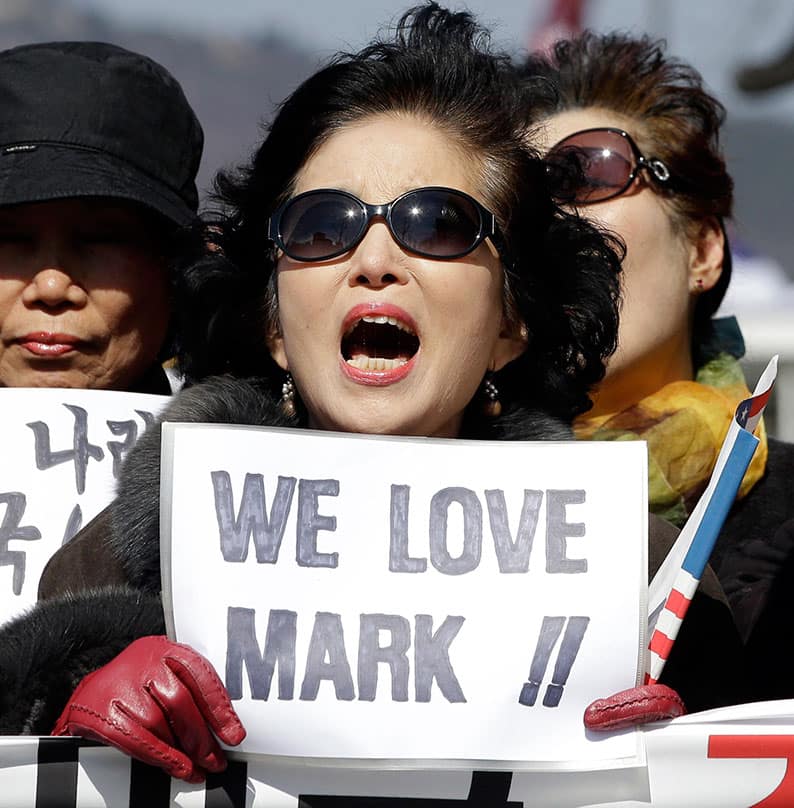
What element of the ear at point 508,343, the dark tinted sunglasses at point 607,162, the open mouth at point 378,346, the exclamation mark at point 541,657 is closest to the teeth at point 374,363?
the open mouth at point 378,346

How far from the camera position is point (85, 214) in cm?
254

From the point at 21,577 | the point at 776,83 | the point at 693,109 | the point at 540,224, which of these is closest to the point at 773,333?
the point at 693,109

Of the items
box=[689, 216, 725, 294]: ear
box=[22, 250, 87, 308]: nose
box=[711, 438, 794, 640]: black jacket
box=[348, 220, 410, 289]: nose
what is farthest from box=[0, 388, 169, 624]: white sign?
box=[689, 216, 725, 294]: ear

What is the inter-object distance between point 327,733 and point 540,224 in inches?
38.0

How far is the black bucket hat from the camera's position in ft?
8.11

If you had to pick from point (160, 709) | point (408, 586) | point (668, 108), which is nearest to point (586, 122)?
point (668, 108)

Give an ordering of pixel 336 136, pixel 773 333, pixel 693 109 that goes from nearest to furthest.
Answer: pixel 336 136
pixel 693 109
pixel 773 333

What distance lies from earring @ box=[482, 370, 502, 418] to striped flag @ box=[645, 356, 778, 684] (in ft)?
1.84

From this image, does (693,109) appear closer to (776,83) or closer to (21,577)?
(21,577)

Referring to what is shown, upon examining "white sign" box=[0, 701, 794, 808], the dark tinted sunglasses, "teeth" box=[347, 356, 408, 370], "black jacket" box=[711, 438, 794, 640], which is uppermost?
the dark tinted sunglasses

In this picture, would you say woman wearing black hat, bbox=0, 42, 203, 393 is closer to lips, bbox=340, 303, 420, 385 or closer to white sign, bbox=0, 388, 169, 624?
white sign, bbox=0, 388, 169, 624

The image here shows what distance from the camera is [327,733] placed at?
1733 mm

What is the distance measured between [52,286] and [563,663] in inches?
48.7

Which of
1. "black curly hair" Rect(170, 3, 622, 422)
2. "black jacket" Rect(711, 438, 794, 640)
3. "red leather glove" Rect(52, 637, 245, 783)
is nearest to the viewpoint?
"red leather glove" Rect(52, 637, 245, 783)
